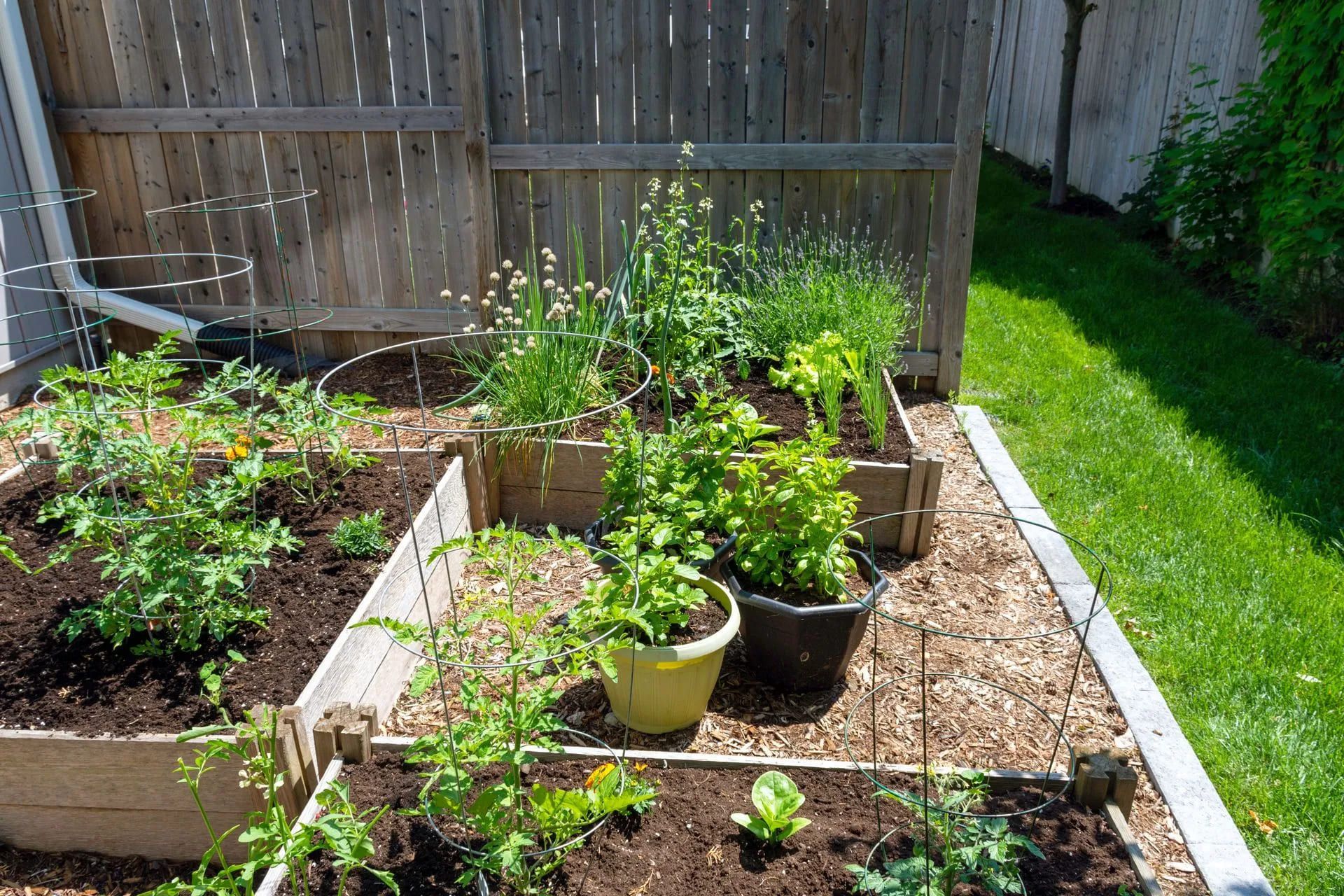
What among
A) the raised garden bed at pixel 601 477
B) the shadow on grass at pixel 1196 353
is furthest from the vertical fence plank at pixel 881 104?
the shadow on grass at pixel 1196 353

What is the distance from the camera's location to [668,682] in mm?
2648

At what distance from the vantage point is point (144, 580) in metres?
2.48

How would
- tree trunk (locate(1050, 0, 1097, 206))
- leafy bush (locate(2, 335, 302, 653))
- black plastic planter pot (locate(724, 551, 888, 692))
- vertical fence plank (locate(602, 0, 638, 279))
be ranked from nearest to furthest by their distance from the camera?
leafy bush (locate(2, 335, 302, 653)) < black plastic planter pot (locate(724, 551, 888, 692)) < vertical fence plank (locate(602, 0, 638, 279)) < tree trunk (locate(1050, 0, 1097, 206))

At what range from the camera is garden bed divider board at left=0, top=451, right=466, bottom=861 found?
2.26 m

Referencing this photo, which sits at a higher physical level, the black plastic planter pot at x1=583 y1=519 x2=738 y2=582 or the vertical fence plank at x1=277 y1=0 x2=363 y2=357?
the vertical fence plank at x1=277 y1=0 x2=363 y2=357

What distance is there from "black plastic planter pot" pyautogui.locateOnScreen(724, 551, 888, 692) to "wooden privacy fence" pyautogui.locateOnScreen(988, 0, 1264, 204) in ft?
19.0

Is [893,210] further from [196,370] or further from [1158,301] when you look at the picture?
[196,370]

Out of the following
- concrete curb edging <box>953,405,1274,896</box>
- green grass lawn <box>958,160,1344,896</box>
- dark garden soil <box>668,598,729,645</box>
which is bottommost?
concrete curb edging <box>953,405,1274,896</box>

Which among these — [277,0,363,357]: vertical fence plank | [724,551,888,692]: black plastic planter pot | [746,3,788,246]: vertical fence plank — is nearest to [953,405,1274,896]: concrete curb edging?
[724,551,888,692]: black plastic planter pot

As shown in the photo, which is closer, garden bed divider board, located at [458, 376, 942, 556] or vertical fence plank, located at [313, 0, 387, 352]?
garden bed divider board, located at [458, 376, 942, 556]

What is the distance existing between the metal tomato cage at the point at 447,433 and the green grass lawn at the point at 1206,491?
5.84 feet

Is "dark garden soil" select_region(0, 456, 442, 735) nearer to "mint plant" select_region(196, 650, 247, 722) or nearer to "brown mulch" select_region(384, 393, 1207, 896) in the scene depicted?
"mint plant" select_region(196, 650, 247, 722)

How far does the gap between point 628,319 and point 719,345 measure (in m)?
0.53

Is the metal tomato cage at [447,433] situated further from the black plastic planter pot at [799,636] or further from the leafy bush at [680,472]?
the black plastic planter pot at [799,636]
